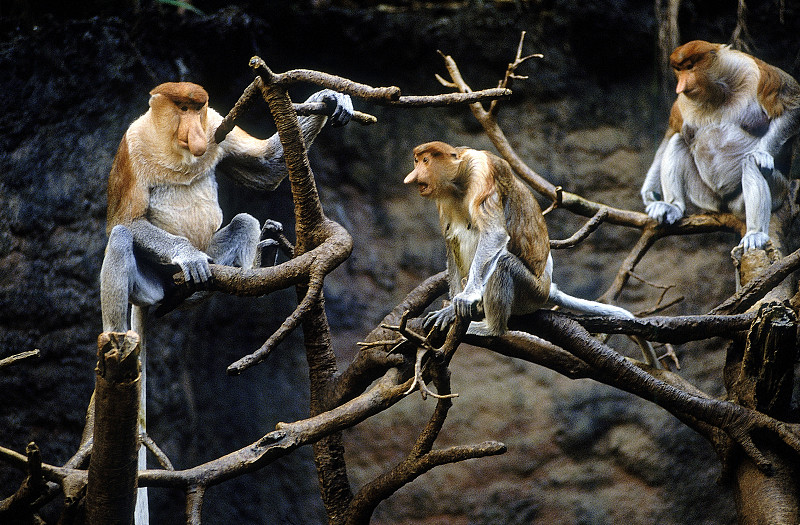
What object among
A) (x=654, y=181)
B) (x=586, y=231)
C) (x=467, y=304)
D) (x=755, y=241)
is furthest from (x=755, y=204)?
(x=467, y=304)

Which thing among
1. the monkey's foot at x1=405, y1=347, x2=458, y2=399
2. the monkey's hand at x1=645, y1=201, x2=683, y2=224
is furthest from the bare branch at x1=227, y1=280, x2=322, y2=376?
the monkey's hand at x1=645, y1=201, x2=683, y2=224

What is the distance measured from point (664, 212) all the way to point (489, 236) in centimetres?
179

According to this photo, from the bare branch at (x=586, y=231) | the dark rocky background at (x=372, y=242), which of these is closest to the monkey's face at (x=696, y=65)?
the dark rocky background at (x=372, y=242)

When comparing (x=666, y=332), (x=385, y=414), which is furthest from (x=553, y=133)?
(x=666, y=332)

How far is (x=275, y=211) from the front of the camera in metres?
5.50

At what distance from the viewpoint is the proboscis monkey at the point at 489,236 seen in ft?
10.9

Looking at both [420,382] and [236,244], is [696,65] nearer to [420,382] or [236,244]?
[236,244]

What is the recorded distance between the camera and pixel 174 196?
3732 mm

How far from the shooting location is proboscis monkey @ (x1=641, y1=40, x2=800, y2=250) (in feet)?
15.4

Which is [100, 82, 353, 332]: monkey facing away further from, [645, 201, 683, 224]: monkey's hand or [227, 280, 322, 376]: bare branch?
[645, 201, 683, 224]: monkey's hand

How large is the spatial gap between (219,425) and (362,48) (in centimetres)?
295

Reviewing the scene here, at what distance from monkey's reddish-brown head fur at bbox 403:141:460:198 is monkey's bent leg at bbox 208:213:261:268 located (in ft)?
3.00

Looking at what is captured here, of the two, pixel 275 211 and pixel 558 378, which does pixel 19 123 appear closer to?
pixel 275 211

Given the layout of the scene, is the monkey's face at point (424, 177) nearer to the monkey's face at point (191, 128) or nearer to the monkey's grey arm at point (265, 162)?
the monkey's grey arm at point (265, 162)
